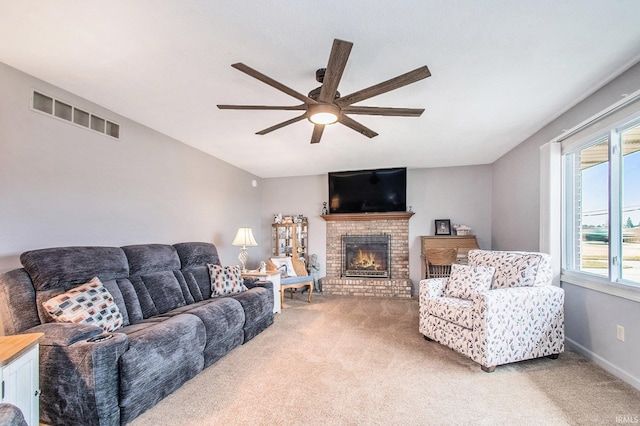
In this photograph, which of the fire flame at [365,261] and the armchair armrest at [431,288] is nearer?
the armchair armrest at [431,288]

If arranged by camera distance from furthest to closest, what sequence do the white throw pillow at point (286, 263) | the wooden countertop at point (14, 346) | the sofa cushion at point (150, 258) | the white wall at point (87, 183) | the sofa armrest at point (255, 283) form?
the white throw pillow at point (286, 263) < the sofa armrest at point (255, 283) < the sofa cushion at point (150, 258) < the white wall at point (87, 183) < the wooden countertop at point (14, 346)

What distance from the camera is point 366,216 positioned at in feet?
19.0

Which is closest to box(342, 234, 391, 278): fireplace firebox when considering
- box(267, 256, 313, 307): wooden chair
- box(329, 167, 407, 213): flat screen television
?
box(329, 167, 407, 213): flat screen television

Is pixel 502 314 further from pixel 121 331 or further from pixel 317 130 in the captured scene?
pixel 121 331

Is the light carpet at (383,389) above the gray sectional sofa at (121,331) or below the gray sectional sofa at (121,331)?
below

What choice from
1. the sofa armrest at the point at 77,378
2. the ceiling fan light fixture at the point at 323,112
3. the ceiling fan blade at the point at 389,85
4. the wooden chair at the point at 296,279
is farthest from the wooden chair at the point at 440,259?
the sofa armrest at the point at 77,378

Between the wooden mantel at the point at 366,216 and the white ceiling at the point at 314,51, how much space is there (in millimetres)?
2528

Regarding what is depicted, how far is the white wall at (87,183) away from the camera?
7.45ft

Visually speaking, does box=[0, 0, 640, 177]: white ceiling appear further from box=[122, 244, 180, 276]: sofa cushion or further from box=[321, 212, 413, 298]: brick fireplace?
box=[321, 212, 413, 298]: brick fireplace

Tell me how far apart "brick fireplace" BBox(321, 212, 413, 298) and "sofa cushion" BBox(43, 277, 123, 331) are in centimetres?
403

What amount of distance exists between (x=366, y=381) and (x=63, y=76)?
3.45 m

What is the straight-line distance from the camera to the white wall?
7.45 feet

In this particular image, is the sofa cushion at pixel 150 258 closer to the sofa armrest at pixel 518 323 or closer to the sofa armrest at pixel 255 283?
the sofa armrest at pixel 255 283

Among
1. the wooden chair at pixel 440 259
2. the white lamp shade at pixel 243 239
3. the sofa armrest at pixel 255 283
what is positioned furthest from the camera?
the wooden chair at pixel 440 259
